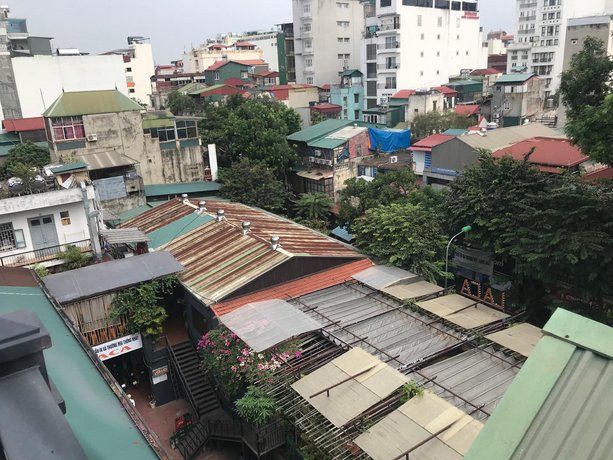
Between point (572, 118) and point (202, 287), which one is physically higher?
point (572, 118)

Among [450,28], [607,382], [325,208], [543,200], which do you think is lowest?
[325,208]

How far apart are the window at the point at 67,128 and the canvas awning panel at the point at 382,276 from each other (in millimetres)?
24152

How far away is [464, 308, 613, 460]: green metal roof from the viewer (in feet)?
13.0

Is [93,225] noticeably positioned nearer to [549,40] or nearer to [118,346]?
[118,346]

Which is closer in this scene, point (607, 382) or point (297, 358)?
point (607, 382)

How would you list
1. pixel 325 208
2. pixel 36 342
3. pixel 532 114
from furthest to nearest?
pixel 532 114 < pixel 325 208 < pixel 36 342

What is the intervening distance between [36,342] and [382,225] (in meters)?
17.6

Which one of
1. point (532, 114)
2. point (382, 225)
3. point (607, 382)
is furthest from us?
point (532, 114)

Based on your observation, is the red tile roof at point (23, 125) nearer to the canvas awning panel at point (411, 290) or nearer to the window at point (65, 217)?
the window at point (65, 217)

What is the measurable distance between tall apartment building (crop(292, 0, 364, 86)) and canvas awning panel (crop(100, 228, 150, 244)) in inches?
2353

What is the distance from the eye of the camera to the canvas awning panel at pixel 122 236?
19844 millimetres

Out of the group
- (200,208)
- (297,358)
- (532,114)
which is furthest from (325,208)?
(532,114)

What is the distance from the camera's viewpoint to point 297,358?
14.2 metres

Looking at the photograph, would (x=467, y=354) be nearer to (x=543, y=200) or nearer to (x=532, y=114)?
(x=543, y=200)
